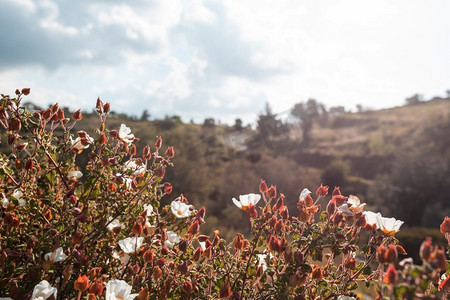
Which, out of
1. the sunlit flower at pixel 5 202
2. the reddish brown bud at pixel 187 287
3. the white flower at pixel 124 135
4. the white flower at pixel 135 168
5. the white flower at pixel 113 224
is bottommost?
the reddish brown bud at pixel 187 287

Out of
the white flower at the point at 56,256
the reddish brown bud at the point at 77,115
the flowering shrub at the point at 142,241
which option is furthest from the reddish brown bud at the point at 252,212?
the reddish brown bud at the point at 77,115

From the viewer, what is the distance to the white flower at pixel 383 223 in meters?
1.08

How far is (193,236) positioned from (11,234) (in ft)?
2.13

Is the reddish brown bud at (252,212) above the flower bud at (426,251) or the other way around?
above

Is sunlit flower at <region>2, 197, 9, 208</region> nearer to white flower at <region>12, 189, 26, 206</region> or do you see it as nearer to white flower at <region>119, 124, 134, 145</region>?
white flower at <region>12, 189, 26, 206</region>

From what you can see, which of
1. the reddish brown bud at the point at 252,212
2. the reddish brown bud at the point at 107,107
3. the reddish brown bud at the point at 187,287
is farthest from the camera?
the reddish brown bud at the point at 107,107

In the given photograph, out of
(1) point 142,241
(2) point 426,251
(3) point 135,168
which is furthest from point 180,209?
(2) point 426,251

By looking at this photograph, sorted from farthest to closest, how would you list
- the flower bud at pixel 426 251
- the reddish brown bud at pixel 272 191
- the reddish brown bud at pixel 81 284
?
the reddish brown bud at pixel 272 191, the reddish brown bud at pixel 81 284, the flower bud at pixel 426 251

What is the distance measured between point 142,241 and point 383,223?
766 millimetres

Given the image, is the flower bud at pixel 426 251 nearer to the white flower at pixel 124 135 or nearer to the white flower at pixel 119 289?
the white flower at pixel 119 289

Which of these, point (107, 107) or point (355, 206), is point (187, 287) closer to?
point (355, 206)

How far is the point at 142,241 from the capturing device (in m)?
1.17

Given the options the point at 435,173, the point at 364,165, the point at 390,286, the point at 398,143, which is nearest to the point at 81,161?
the point at 390,286

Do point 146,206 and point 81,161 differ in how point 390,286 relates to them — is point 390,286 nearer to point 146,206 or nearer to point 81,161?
point 146,206
